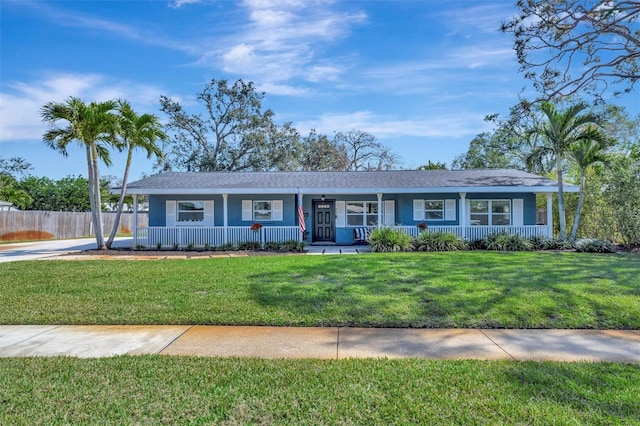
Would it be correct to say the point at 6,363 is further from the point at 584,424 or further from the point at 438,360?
the point at 584,424

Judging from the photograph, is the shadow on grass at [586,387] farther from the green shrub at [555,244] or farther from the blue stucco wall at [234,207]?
the blue stucco wall at [234,207]

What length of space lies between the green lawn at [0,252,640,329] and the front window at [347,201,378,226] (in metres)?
8.18

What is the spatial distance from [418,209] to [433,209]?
72cm

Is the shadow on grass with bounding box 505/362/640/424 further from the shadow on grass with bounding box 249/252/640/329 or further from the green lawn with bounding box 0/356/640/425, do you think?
the shadow on grass with bounding box 249/252/640/329

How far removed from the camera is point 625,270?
346 inches

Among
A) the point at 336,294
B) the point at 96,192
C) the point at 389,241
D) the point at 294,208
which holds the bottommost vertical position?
the point at 336,294

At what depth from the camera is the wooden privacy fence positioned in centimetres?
2120

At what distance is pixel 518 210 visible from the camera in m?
17.1

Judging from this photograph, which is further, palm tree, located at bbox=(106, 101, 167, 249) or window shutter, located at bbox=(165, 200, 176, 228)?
window shutter, located at bbox=(165, 200, 176, 228)

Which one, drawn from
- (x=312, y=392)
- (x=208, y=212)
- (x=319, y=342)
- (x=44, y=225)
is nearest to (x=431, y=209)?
(x=208, y=212)

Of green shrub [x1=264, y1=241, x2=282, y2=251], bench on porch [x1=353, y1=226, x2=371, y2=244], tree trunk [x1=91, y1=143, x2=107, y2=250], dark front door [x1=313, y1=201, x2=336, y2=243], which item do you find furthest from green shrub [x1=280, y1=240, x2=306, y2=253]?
tree trunk [x1=91, y1=143, x2=107, y2=250]

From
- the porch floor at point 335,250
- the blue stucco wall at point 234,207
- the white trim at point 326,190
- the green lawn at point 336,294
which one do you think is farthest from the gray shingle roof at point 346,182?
the green lawn at point 336,294

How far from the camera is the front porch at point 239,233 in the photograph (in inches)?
627

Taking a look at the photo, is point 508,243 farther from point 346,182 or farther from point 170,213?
point 170,213
